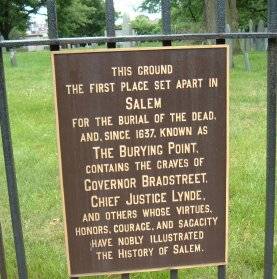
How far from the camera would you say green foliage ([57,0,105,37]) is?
37.3 meters

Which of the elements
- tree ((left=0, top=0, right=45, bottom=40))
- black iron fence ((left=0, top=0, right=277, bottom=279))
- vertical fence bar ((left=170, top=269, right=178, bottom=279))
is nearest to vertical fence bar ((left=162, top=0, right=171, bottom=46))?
black iron fence ((left=0, top=0, right=277, bottom=279))

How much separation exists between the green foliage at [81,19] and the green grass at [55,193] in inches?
1104

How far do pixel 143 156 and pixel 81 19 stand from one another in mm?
39583

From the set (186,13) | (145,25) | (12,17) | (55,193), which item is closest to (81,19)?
(12,17)

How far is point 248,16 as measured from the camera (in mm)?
36031

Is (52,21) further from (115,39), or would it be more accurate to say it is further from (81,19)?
(81,19)

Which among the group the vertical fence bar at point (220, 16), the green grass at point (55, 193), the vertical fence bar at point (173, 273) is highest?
the vertical fence bar at point (220, 16)

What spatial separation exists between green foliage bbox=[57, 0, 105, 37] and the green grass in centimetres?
2805

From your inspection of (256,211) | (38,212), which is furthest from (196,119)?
(38,212)

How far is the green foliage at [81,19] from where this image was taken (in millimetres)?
37312

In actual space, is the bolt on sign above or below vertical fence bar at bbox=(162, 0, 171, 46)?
below

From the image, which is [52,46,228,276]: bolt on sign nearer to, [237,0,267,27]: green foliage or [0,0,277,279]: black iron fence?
[0,0,277,279]: black iron fence

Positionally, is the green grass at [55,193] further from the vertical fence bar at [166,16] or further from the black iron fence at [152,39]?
the vertical fence bar at [166,16]

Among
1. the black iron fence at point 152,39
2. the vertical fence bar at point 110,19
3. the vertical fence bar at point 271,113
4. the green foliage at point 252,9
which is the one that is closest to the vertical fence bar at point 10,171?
the black iron fence at point 152,39
